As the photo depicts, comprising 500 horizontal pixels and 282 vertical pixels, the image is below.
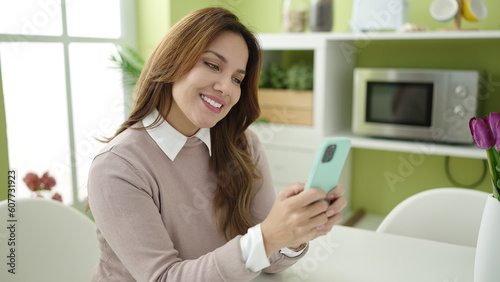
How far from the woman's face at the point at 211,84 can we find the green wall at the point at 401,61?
131 cm

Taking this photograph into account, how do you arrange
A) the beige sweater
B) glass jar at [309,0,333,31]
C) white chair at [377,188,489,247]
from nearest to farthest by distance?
the beige sweater < white chair at [377,188,489,247] < glass jar at [309,0,333,31]

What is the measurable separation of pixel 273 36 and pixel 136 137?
1517mm

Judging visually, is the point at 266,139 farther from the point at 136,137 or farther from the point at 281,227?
the point at 281,227

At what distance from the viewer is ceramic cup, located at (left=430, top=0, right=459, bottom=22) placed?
2039 millimetres

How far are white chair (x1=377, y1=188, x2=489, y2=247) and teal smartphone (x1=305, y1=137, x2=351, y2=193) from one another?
64 cm

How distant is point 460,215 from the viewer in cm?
134

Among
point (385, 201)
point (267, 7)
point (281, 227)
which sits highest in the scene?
point (267, 7)

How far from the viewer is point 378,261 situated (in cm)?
109

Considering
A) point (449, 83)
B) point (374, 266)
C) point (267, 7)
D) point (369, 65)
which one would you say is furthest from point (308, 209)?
point (267, 7)

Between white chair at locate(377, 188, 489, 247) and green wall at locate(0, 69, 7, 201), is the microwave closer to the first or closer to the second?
white chair at locate(377, 188, 489, 247)

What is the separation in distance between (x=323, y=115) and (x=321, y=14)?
0.49 metres

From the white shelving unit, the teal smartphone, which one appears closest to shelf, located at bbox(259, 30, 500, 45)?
the white shelving unit

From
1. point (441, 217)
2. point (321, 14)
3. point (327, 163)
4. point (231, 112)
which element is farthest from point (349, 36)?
point (327, 163)

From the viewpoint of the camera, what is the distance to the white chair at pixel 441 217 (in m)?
1.33
